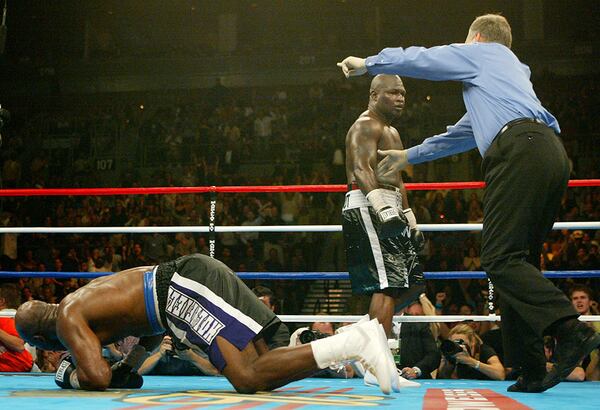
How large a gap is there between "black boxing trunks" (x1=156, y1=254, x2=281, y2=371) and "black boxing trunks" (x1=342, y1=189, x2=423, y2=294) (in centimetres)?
84

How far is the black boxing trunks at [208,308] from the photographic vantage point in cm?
219

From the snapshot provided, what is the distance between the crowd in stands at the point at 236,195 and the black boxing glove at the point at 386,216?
5.89ft

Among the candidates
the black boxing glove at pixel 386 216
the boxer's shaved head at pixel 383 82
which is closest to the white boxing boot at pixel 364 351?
the black boxing glove at pixel 386 216

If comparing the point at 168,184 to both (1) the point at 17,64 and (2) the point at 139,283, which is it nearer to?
(1) the point at 17,64

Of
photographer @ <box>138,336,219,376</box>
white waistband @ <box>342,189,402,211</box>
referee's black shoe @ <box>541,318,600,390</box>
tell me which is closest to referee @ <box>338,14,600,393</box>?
referee's black shoe @ <box>541,318,600,390</box>

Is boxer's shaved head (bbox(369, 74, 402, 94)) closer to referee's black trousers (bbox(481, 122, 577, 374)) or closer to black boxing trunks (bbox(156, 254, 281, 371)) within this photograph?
referee's black trousers (bbox(481, 122, 577, 374))

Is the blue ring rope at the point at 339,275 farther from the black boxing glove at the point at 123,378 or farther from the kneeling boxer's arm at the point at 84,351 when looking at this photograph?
the kneeling boxer's arm at the point at 84,351

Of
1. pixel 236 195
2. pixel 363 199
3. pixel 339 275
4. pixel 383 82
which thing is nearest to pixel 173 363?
pixel 339 275

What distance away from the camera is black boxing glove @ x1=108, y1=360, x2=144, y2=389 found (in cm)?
252

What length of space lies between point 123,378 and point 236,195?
634 cm

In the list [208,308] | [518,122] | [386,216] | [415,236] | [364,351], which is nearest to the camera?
[364,351]

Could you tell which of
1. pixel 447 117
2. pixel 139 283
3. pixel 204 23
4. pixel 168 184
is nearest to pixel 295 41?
pixel 204 23

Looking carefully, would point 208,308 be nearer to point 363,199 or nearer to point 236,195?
point 363,199

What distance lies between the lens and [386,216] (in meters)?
2.91
